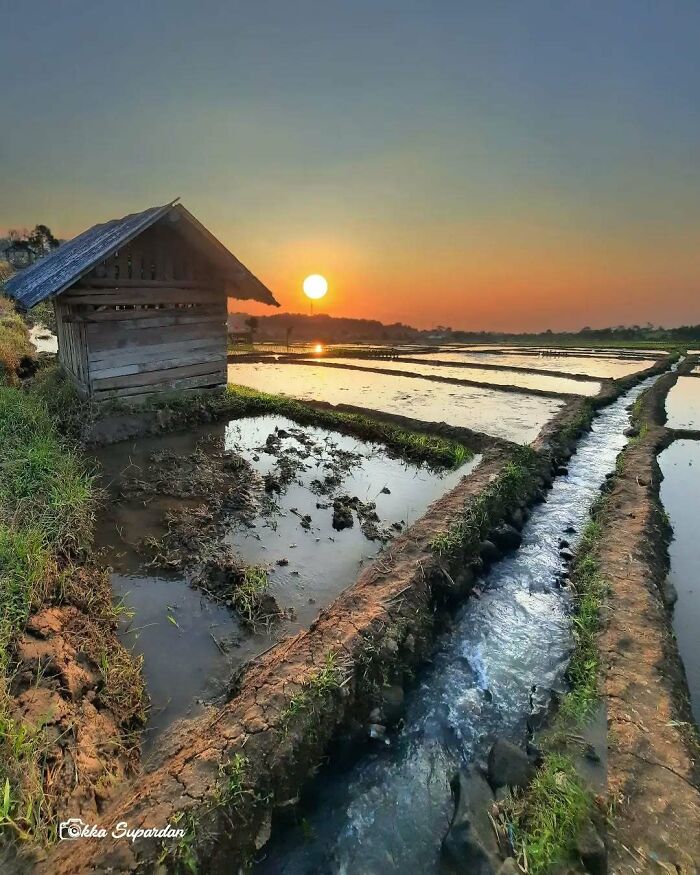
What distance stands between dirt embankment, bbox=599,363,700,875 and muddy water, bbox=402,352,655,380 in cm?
1653

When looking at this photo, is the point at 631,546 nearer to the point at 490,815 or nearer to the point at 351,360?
the point at 490,815

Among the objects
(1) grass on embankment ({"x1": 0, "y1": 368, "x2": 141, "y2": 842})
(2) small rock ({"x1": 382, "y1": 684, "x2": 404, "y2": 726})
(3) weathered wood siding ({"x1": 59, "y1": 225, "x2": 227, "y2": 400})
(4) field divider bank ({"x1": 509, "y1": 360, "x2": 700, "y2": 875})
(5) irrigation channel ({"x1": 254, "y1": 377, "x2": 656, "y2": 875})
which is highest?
(3) weathered wood siding ({"x1": 59, "y1": 225, "x2": 227, "y2": 400})

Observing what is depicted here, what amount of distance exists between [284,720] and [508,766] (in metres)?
1.65

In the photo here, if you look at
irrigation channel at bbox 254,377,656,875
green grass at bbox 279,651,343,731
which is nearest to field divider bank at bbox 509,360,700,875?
irrigation channel at bbox 254,377,656,875

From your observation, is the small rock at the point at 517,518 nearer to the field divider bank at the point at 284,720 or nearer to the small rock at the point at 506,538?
the small rock at the point at 506,538

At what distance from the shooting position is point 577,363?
25922mm

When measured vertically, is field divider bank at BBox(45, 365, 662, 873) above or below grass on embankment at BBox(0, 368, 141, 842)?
below

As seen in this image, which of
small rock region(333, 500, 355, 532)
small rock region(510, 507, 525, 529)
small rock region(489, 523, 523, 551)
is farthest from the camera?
small rock region(510, 507, 525, 529)

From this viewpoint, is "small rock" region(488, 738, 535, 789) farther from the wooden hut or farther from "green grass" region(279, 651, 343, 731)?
the wooden hut

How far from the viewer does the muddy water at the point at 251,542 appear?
4.12 m

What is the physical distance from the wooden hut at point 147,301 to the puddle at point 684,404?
40.7 feet

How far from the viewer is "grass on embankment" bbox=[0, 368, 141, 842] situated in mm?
2557

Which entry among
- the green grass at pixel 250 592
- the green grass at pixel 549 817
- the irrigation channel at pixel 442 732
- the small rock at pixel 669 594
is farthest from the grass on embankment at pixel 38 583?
the small rock at pixel 669 594

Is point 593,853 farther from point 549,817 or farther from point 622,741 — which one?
point 622,741
